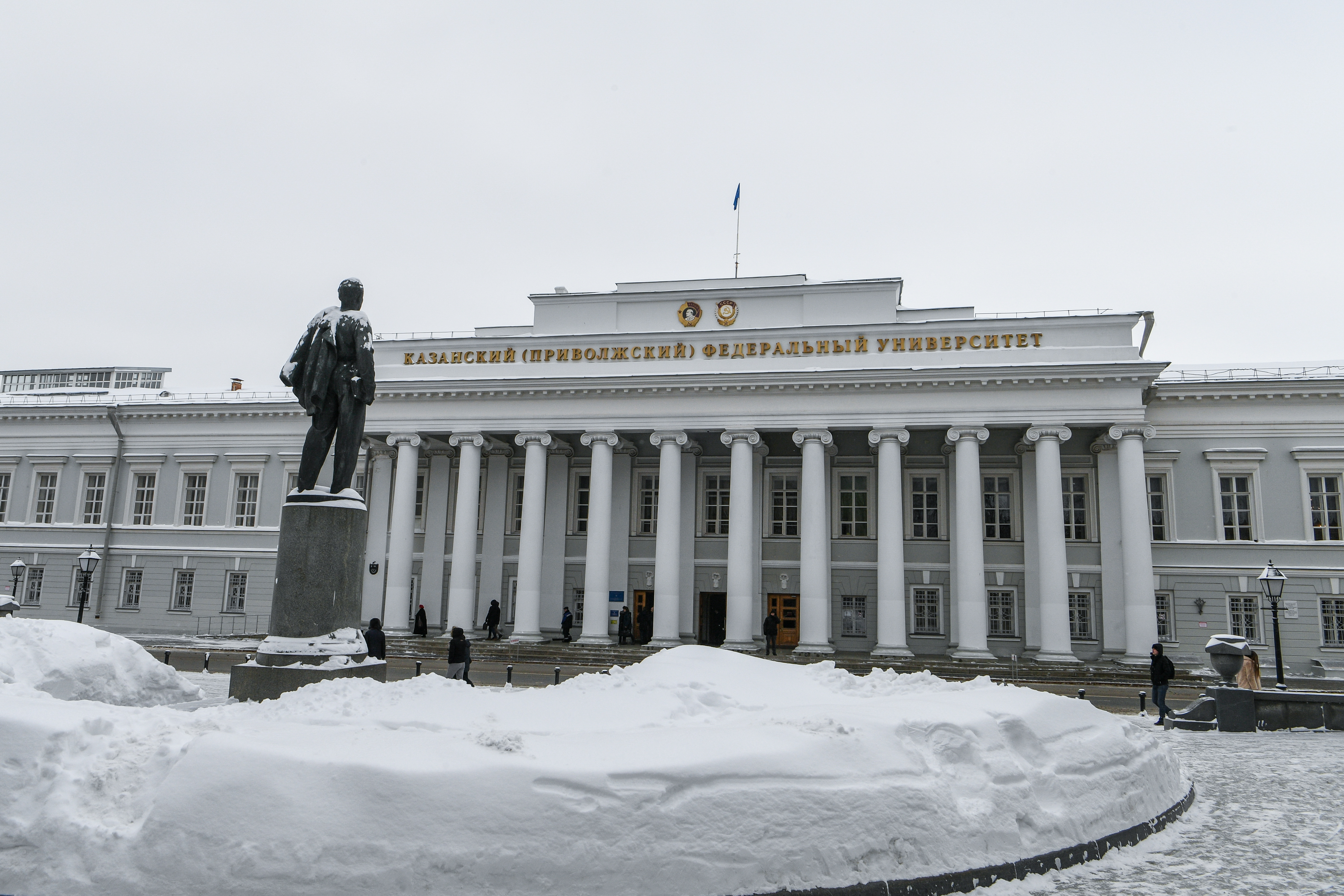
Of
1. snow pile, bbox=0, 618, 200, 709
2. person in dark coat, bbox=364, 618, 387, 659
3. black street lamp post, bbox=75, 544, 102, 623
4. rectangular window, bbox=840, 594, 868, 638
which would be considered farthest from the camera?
rectangular window, bbox=840, 594, 868, 638

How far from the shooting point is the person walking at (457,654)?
1472 cm

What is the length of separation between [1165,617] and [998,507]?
6053 mm

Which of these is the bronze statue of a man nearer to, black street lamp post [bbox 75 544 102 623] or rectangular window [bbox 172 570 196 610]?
black street lamp post [bbox 75 544 102 623]

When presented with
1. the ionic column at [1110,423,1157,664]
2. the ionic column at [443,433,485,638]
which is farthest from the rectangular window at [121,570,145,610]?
the ionic column at [1110,423,1157,664]

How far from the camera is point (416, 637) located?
3161cm

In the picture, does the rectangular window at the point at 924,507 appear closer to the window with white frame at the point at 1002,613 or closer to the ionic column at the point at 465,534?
the window with white frame at the point at 1002,613

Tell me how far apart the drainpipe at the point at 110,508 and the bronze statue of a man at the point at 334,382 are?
32472 mm

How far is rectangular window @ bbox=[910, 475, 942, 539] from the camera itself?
31609mm

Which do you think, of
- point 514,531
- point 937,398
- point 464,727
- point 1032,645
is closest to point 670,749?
point 464,727

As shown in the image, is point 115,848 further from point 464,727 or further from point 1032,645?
point 1032,645

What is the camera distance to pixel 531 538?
31.0 metres

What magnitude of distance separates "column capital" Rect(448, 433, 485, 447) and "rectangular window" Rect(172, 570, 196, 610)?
44.1 feet

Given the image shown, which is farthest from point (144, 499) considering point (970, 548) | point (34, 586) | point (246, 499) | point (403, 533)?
point (970, 548)

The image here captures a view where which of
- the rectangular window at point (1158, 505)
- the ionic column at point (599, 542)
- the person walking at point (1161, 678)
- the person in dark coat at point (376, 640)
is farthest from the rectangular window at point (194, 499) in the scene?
the rectangular window at point (1158, 505)
